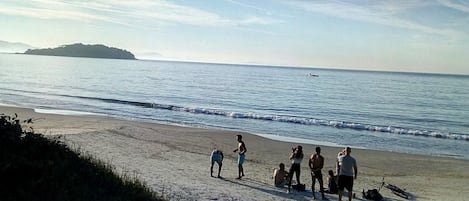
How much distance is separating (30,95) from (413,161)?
130 feet

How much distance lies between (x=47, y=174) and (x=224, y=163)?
13.2 meters

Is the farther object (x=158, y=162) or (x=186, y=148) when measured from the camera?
(x=186, y=148)

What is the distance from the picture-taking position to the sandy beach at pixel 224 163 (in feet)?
50.6

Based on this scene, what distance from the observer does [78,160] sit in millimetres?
8516

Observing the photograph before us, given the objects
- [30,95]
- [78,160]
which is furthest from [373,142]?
[30,95]

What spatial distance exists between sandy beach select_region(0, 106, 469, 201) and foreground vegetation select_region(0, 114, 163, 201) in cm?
293

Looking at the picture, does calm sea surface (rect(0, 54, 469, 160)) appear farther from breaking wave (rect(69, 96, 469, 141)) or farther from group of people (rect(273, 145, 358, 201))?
group of people (rect(273, 145, 358, 201))

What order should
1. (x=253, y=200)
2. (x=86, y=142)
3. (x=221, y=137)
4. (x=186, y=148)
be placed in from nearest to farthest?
1. (x=253, y=200)
2. (x=86, y=142)
3. (x=186, y=148)
4. (x=221, y=137)

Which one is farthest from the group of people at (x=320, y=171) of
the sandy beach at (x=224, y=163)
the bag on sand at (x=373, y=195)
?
the bag on sand at (x=373, y=195)

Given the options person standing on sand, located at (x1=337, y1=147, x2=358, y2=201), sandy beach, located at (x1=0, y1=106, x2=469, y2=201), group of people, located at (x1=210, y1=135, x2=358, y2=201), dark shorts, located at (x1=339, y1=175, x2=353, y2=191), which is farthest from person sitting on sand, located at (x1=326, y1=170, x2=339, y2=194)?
dark shorts, located at (x1=339, y1=175, x2=353, y2=191)

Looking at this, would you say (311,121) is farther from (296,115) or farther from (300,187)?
(300,187)

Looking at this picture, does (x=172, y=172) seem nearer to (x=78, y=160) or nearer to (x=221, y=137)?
(x=78, y=160)

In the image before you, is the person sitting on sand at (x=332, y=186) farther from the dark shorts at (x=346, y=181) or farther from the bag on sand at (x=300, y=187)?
the dark shorts at (x=346, y=181)

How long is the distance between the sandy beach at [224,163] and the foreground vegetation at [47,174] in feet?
9.60
